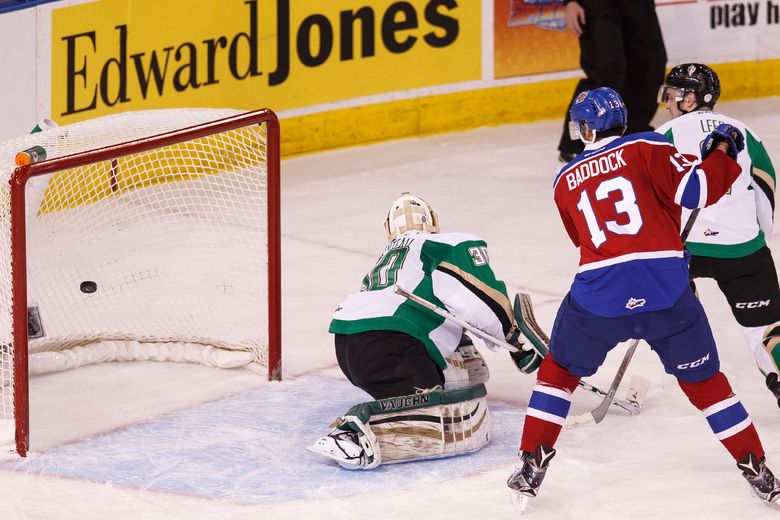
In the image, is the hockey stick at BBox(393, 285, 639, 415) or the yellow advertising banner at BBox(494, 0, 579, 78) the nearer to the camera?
the hockey stick at BBox(393, 285, 639, 415)

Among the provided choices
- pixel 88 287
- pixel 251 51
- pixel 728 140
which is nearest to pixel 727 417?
pixel 728 140

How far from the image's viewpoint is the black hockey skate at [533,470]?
3607 millimetres

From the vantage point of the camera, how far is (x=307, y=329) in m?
5.40

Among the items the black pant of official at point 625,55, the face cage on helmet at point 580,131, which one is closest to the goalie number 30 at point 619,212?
the face cage on helmet at point 580,131

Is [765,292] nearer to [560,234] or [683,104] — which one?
[683,104]

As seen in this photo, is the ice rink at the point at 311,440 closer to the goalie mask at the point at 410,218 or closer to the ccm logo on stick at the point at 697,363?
the ccm logo on stick at the point at 697,363

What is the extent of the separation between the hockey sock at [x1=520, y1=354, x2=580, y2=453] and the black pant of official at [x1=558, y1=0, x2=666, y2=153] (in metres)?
3.86

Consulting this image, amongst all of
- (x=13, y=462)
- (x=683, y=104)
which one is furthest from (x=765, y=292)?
(x=13, y=462)

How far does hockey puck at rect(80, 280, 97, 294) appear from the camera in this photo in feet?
16.7

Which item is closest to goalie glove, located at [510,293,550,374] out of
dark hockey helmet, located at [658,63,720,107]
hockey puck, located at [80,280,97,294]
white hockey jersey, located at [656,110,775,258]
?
white hockey jersey, located at [656,110,775,258]

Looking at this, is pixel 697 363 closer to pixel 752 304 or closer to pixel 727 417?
pixel 727 417

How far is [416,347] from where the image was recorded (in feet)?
13.5

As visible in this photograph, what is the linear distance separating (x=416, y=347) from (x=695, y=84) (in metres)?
1.11

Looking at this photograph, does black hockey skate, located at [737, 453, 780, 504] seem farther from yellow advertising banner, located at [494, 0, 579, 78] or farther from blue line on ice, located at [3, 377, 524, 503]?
yellow advertising banner, located at [494, 0, 579, 78]
